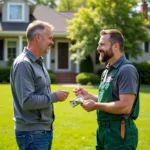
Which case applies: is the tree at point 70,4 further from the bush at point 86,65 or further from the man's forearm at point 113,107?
the man's forearm at point 113,107

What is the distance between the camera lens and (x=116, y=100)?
3953mm

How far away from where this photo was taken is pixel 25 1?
2909 centimetres

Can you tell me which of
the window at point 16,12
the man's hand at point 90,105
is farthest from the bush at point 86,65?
the man's hand at point 90,105

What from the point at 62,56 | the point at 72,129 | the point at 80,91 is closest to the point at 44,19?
the point at 62,56

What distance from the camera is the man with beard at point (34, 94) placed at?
366 cm

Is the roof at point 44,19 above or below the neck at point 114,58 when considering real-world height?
above

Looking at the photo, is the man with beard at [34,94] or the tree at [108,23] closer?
the man with beard at [34,94]

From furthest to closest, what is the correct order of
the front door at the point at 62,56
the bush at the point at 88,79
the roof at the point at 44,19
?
1. the front door at the point at 62,56
2. the roof at the point at 44,19
3. the bush at the point at 88,79

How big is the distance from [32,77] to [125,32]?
871 inches

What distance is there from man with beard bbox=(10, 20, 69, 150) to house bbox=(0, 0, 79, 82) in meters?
23.5

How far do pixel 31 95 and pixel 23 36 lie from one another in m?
25.6

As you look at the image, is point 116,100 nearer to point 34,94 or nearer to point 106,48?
point 106,48

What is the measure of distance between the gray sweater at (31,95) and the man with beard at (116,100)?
46cm

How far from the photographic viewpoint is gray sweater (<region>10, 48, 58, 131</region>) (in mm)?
3648
